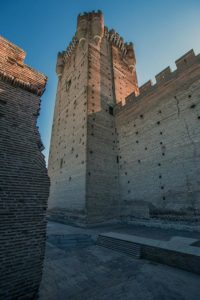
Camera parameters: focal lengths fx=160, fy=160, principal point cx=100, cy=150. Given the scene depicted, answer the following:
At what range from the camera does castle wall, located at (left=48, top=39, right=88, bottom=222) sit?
Result: 1242cm

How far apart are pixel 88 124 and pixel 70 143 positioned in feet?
9.18

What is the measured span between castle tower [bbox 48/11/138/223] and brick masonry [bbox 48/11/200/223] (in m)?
0.08

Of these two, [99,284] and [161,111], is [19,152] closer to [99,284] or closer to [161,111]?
[99,284]

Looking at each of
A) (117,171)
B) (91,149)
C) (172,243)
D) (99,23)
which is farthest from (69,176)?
(99,23)

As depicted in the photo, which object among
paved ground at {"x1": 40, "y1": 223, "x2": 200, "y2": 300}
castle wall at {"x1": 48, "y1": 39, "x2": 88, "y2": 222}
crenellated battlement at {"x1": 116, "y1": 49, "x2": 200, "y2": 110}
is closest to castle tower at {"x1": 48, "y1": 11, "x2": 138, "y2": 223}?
castle wall at {"x1": 48, "y1": 39, "x2": 88, "y2": 222}

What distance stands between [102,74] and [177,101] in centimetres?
938

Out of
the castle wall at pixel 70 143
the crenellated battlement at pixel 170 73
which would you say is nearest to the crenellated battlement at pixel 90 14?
the castle wall at pixel 70 143

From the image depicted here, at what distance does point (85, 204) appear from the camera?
1100cm

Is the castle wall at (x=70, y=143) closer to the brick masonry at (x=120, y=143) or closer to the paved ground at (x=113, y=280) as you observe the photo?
the brick masonry at (x=120, y=143)

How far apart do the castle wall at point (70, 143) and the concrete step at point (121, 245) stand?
4.55m

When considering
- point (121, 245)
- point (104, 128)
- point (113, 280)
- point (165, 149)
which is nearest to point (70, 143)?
point (104, 128)

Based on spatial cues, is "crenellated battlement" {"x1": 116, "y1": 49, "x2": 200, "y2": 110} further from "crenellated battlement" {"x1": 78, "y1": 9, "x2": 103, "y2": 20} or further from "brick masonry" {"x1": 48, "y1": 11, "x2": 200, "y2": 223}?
"crenellated battlement" {"x1": 78, "y1": 9, "x2": 103, "y2": 20}

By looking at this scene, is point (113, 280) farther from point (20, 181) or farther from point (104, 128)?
point (104, 128)

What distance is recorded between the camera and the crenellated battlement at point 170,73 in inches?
411
